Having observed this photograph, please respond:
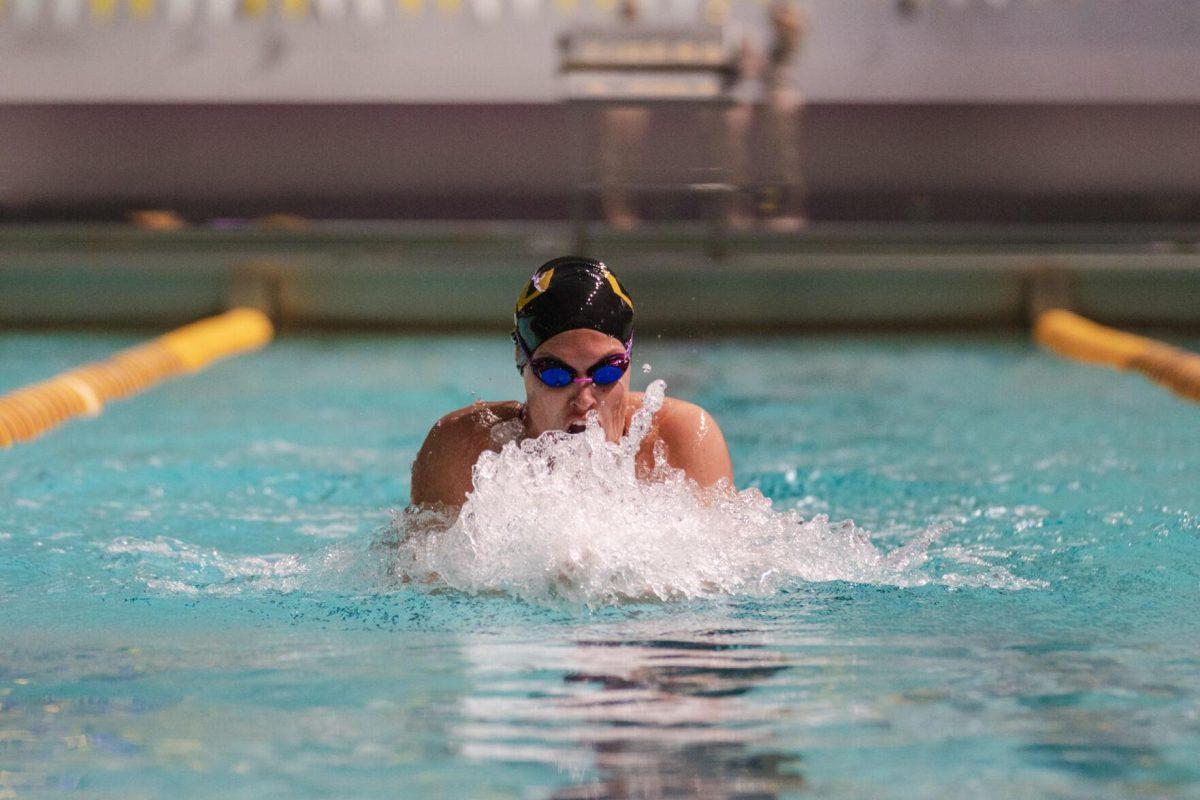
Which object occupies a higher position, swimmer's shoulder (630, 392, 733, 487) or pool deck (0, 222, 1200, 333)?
swimmer's shoulder (630, 392, 733, 487)

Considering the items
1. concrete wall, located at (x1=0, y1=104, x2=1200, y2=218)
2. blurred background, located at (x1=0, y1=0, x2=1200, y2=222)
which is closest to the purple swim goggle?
blurred background, located at (x1=0, y1=0, x2=1200, y2=222)

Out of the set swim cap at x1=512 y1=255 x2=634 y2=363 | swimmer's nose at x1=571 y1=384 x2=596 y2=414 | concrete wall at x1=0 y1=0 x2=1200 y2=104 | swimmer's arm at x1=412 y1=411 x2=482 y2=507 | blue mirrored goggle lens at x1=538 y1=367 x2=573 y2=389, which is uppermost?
concrete wall at x1=0 y1=0 x2=1200 y2=104

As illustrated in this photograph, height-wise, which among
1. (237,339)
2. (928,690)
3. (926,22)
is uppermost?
(926,22)

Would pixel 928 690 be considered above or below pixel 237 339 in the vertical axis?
above

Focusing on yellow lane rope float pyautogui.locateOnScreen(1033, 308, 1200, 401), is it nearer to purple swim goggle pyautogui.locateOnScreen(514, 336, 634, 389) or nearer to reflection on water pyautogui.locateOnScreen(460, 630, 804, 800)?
purple swim goggle pyautogui.locateOnScreen(514, 336, 634, 389)

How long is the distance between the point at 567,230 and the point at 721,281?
3361mm

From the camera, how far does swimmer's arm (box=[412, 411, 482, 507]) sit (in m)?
3.11

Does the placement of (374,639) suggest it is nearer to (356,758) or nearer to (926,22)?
(356,758)

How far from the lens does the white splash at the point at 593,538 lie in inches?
113

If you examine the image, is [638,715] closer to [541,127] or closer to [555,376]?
[555,376]

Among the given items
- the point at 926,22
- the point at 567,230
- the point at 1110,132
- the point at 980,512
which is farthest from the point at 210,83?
the point at 980,512

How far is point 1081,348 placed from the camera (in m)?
7.11

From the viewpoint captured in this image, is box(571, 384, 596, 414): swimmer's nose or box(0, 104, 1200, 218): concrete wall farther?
box(0, 104, 1200, 218): concrete wall

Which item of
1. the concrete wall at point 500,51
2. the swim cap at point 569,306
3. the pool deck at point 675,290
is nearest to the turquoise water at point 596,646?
the swim cap at point 569,306
